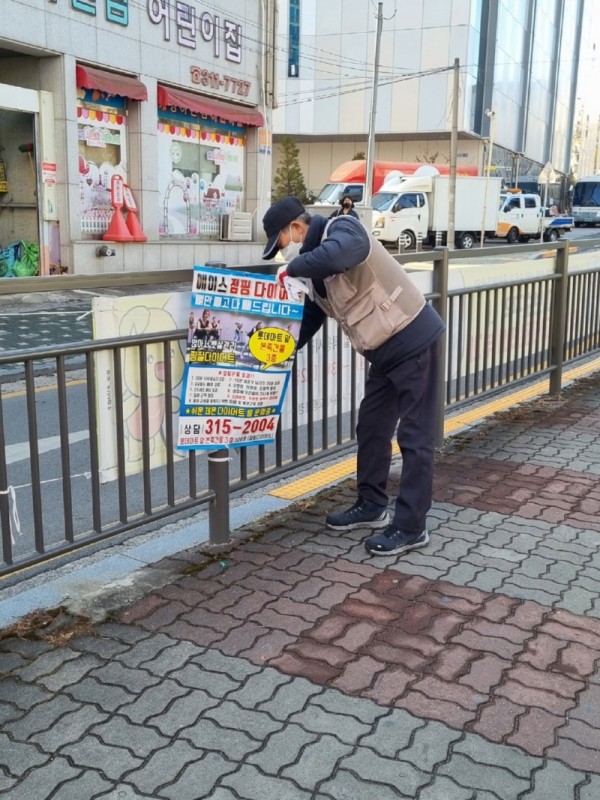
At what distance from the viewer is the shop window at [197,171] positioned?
68.4 ft

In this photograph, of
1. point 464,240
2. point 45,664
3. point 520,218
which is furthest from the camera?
point 520,218

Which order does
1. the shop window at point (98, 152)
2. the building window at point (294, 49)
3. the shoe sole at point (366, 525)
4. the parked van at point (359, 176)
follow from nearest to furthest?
the shoe sole at point (366, 525), the shop window at point (98, 152), the parked van at point (359, 176), the building window at point (294, 49)

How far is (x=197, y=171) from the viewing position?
2195 cm

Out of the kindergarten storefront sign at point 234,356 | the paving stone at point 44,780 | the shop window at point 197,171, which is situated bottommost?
the paving stone at point 44,780

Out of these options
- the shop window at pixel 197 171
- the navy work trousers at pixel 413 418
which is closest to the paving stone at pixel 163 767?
the navy work trousers at pixel 413 418

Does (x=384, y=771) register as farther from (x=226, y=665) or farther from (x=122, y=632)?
(x=122, y=632)

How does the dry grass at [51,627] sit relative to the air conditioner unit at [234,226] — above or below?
below

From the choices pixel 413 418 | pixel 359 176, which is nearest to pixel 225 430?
pixel 413 418

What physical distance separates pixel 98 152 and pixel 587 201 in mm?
42235

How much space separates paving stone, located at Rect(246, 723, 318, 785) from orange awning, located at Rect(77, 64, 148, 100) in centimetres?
1713

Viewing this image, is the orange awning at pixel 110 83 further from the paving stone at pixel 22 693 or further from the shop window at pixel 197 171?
the paving stone at pixel 22 693

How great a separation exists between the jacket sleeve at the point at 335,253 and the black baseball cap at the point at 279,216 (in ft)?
0.40

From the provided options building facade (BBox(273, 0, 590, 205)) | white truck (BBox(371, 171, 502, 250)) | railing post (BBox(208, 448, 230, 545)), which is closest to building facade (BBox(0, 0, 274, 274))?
white truck (BBox(371, 171, 502, 250))

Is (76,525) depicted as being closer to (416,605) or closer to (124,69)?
(416,605)
